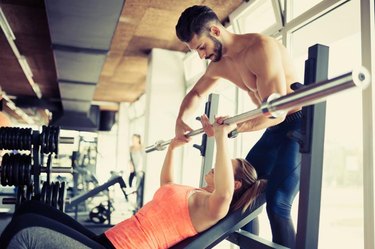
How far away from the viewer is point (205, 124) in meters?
1.48

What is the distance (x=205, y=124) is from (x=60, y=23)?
7.97ft

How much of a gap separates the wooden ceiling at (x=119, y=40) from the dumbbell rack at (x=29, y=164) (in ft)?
6.19

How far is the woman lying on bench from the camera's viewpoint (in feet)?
Answer: 4.08

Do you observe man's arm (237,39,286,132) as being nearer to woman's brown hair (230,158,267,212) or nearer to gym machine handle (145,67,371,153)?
woman's brown hair (230,158,267,212)

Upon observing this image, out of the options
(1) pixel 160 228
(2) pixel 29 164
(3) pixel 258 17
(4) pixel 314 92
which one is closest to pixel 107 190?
(2) pixel 29 164

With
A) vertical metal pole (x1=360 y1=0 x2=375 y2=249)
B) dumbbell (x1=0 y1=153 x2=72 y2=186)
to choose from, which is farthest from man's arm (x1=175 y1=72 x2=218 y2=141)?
dumbbell (x1=0 y1=153 x2=72 y2=186)

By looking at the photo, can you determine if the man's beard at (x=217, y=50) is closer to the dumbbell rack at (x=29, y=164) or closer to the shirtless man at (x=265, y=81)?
the shirtless man at (x=265, y=81)

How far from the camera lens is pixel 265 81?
144cm

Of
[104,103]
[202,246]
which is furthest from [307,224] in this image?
[104,103]

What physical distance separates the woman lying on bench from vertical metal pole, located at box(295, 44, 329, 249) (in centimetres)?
30

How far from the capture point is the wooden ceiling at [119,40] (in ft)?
12.4

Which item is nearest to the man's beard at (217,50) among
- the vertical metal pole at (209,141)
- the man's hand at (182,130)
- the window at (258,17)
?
the man's hand at (182,130)

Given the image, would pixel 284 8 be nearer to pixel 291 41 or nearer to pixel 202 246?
pixel 291 41

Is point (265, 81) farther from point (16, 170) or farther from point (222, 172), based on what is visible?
point (16, 170)
